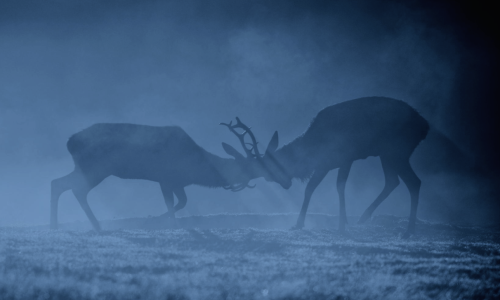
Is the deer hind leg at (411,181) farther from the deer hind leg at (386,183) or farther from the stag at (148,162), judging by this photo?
the stag at (148,162)

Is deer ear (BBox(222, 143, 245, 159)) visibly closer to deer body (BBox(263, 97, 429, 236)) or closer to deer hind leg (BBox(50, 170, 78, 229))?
deer body (BBox(263, 97, 429, 236))

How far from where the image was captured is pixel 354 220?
1036 cm

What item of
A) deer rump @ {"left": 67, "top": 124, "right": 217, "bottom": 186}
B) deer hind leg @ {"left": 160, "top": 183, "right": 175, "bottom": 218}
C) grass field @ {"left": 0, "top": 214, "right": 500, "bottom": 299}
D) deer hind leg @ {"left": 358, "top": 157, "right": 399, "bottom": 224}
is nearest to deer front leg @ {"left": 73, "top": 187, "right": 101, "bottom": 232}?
deer rump @ {"left": 67, "top": 124, "right": 217, "bottom": 186}

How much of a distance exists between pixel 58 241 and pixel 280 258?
296 centimetres

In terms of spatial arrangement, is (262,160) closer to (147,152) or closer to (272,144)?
(272,144)

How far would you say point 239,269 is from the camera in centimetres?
390

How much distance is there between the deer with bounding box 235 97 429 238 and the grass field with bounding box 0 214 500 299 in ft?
8.56

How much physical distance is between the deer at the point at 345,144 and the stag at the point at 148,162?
766 mm

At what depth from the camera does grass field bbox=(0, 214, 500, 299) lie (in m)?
3.31

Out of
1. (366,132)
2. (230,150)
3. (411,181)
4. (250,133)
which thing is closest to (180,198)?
(230,150)

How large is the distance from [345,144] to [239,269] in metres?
5.17

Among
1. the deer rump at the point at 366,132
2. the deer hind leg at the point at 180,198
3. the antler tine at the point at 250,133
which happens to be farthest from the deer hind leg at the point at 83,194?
the deer rump at the point at 366,132

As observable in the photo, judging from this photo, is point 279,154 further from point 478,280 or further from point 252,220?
point 478,280

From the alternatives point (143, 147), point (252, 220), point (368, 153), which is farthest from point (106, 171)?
point (368, 153)
